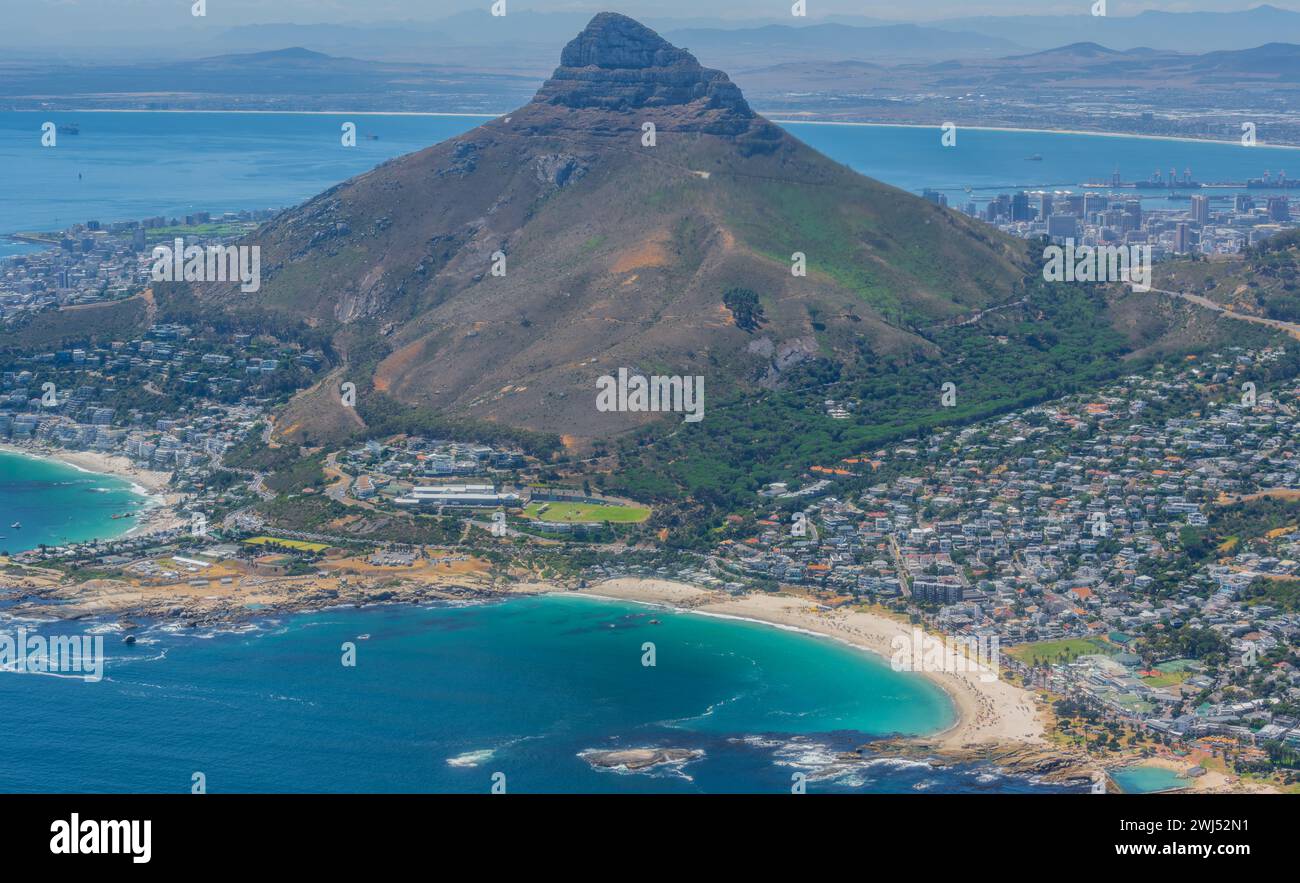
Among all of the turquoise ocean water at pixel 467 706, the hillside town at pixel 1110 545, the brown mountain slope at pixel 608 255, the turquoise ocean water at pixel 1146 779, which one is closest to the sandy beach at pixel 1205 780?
the turquoise ocean water at pixel 1146 779

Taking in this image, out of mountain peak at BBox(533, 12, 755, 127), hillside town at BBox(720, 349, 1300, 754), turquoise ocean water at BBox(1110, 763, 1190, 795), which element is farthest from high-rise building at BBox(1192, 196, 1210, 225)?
turquoise ocean water at BBox(1110, 763, 1190, 795)

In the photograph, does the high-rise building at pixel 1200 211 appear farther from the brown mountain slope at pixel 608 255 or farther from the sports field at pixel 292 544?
the sports field at pixel 292 544

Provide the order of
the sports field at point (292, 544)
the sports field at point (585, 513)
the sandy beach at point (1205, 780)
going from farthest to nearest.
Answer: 1. the sports field at point (585, 513)
2. the sports field at point (292, 544)
3. the sandy beach at point (1205, 780)

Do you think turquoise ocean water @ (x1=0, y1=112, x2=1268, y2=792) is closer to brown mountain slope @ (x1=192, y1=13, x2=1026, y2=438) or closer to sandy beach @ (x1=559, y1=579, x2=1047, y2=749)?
sandy beach @ (x1=559, y1=579, x2=1047, y2=749)

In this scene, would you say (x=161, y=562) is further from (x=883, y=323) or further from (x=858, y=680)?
(x=883, y=323)

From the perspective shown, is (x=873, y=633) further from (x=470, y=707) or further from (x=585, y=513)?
(x=585, y=513)
